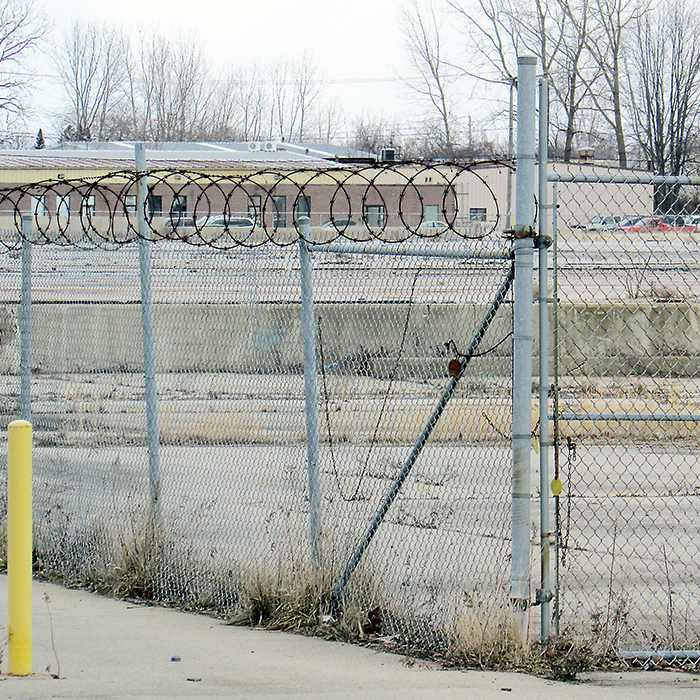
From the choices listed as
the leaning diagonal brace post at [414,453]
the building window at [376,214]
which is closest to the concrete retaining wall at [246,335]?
the building window at [376,214]

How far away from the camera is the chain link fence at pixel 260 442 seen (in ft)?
17.7

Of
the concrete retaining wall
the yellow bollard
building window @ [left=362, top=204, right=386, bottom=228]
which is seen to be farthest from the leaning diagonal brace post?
the concrete retaining wall

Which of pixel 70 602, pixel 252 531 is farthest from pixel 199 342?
pixel 70 602

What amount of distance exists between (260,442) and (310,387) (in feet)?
17.7

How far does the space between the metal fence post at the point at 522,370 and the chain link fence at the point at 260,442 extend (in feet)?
0.55

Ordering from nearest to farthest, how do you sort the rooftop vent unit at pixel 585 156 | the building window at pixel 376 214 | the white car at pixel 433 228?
1. the building window at pixel 376 214
2. the white car at pixel 433 228
3. the rooftop vent unit at pixel 585 156

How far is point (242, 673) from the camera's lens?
4.58 m

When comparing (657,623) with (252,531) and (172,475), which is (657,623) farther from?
(172,475)

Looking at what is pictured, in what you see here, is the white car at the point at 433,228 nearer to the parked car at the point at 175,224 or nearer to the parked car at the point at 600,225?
the parked car at the point at 600,225

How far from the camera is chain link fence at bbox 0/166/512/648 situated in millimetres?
5391

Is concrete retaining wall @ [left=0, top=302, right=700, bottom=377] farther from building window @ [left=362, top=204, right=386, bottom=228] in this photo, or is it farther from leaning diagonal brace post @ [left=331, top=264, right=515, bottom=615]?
leaning diagonal brace post @ [left=331, top=264, right=515, bottom=615]

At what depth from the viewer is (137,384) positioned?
15406 millimetres

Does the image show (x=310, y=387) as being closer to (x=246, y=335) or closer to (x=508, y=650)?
Answer: (x=508, y=650)

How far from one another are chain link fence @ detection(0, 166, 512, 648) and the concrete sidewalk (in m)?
0.34
